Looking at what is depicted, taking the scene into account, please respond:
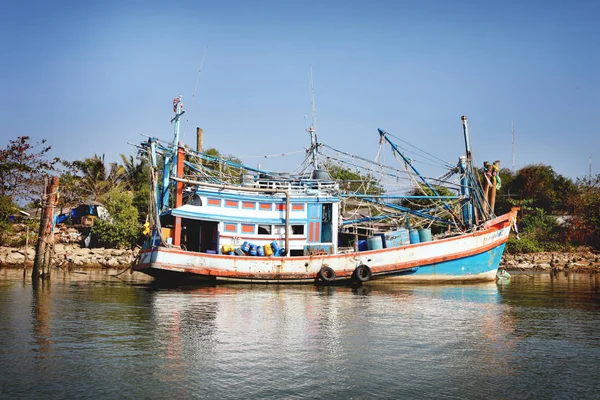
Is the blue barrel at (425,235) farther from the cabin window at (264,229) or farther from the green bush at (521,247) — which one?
the green bush at (521,247)

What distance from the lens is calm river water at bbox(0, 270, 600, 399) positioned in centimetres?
874

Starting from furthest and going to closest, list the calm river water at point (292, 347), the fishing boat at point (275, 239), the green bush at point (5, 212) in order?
the green bush at point (5, 212), the fishing boat at point (275, 239), the calm river water at point (292, 347)

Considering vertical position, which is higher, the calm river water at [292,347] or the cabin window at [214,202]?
the cabin window at [214,202]

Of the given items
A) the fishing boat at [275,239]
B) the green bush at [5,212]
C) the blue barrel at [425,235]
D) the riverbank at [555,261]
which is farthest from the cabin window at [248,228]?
the riverbank at [555,261]

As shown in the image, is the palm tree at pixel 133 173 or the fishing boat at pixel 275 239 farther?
the palm tree at pixel 133 173

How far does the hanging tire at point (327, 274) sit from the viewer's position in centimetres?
2539

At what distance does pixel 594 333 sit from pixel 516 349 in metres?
3.27

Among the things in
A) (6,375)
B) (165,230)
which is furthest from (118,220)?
(6,375)

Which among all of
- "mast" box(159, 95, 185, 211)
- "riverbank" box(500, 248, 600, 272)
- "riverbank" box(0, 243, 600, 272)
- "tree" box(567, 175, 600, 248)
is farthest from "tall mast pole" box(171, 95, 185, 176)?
"tree" box(567, 175, 600, 248)

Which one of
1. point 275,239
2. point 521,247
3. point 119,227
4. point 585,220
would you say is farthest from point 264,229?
point 585,220

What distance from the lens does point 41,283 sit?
2366cm

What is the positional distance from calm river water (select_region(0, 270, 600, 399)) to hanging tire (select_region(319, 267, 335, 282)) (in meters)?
5.30

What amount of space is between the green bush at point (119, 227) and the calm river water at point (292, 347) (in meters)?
21.5

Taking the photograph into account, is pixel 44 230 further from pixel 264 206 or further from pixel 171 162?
pixel 264 206
